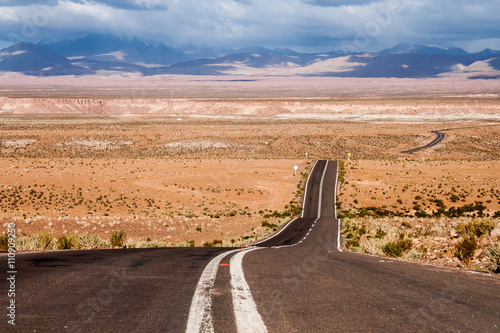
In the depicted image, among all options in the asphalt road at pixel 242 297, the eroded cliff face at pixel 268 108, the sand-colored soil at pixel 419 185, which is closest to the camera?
the asphalt road at pixel 242 297

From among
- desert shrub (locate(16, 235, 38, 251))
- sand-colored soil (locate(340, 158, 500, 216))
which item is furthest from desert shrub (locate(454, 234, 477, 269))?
sand-colored soil (locate(340, 158, 500, 216))

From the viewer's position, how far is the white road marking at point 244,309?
4547 millimetres

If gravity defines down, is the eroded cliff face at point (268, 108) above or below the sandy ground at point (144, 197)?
above

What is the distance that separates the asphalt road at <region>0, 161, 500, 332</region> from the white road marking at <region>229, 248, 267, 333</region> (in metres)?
0.01

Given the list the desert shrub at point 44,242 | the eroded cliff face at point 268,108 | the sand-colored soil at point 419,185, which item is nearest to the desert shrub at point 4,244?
the desert shrub at point 44,242

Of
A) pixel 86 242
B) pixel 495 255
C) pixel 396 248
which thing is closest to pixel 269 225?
pixel 86 242

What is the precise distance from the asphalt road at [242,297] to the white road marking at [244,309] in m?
0.01

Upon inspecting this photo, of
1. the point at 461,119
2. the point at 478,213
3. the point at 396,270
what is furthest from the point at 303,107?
the point at 396,270

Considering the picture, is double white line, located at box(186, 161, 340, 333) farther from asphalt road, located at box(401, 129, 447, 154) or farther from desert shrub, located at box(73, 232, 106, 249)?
asphalt road, located at box(401, 129, 447, 154)

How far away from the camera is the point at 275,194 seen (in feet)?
151

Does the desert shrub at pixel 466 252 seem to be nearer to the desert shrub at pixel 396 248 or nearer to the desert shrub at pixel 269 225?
the desert shrub at pixel 396 248

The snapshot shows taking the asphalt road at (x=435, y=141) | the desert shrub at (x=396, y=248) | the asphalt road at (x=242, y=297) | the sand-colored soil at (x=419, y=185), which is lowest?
the sand-colored soil at (x=419, y=185)

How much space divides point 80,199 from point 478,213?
36951 mm

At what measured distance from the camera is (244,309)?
16.8ft
